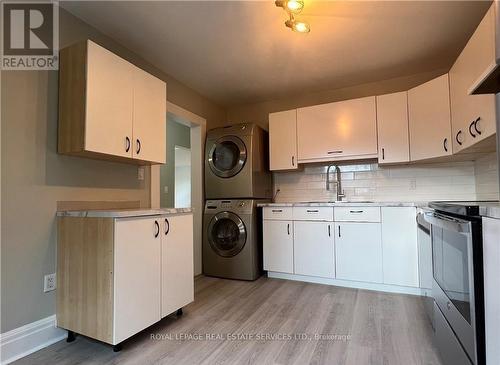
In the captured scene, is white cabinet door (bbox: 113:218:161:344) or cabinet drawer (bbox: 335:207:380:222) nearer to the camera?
white cabinet door (bbox: 113:218:161:344)

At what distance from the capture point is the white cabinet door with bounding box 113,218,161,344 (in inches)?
64.0

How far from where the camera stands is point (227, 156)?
11.1 ft

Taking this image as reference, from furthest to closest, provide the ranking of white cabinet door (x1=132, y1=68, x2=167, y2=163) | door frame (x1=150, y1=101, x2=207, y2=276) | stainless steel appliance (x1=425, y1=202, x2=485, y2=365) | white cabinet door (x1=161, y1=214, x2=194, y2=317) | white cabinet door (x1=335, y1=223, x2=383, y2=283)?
door frame (x1=150, y1=101, x2=207, y2=276), white cabinet door (x1=335, y1=223, x2=383, y2=283), white cabinet door (x1=132, y1=68, x2=167, y2=163), white cabinet door (x1=161, y1=214, x2=194, y2=317), stainless steel appliance (x1=425, y1=202, x2=485, y2=365)

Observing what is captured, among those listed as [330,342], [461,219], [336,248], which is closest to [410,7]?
[461,219]

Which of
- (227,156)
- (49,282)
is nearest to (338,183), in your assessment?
(227,156)

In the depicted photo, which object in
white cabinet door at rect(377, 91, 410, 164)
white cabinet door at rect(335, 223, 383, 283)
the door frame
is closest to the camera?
white cabinet door at rect(335, 223, 383, 283)

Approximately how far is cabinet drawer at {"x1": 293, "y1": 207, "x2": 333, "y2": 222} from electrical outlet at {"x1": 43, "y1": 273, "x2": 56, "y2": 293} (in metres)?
2.21

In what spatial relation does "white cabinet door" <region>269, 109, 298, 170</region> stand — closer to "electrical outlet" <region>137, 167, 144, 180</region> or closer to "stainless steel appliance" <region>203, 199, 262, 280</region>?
"stainless steel appliance" <region>203, 199, 262, 280</region>

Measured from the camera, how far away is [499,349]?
0.89m

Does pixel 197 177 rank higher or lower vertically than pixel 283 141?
lower

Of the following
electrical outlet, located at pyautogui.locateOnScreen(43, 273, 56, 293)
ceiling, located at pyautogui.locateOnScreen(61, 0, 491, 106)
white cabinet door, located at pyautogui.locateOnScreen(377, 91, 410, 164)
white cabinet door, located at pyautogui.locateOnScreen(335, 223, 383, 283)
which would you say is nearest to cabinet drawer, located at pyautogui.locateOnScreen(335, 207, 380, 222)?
white cabinet door, located at pyautogui.locateOnScreen(335, 223, 383, 283)

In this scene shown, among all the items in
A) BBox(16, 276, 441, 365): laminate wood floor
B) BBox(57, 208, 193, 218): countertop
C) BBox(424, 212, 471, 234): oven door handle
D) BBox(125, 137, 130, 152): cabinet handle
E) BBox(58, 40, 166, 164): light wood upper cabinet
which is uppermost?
BBox(58, 40, 166, 164): light wood upper cabinet

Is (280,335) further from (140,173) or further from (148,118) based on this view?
(148,118)

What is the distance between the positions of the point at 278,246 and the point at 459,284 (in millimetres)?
2068
